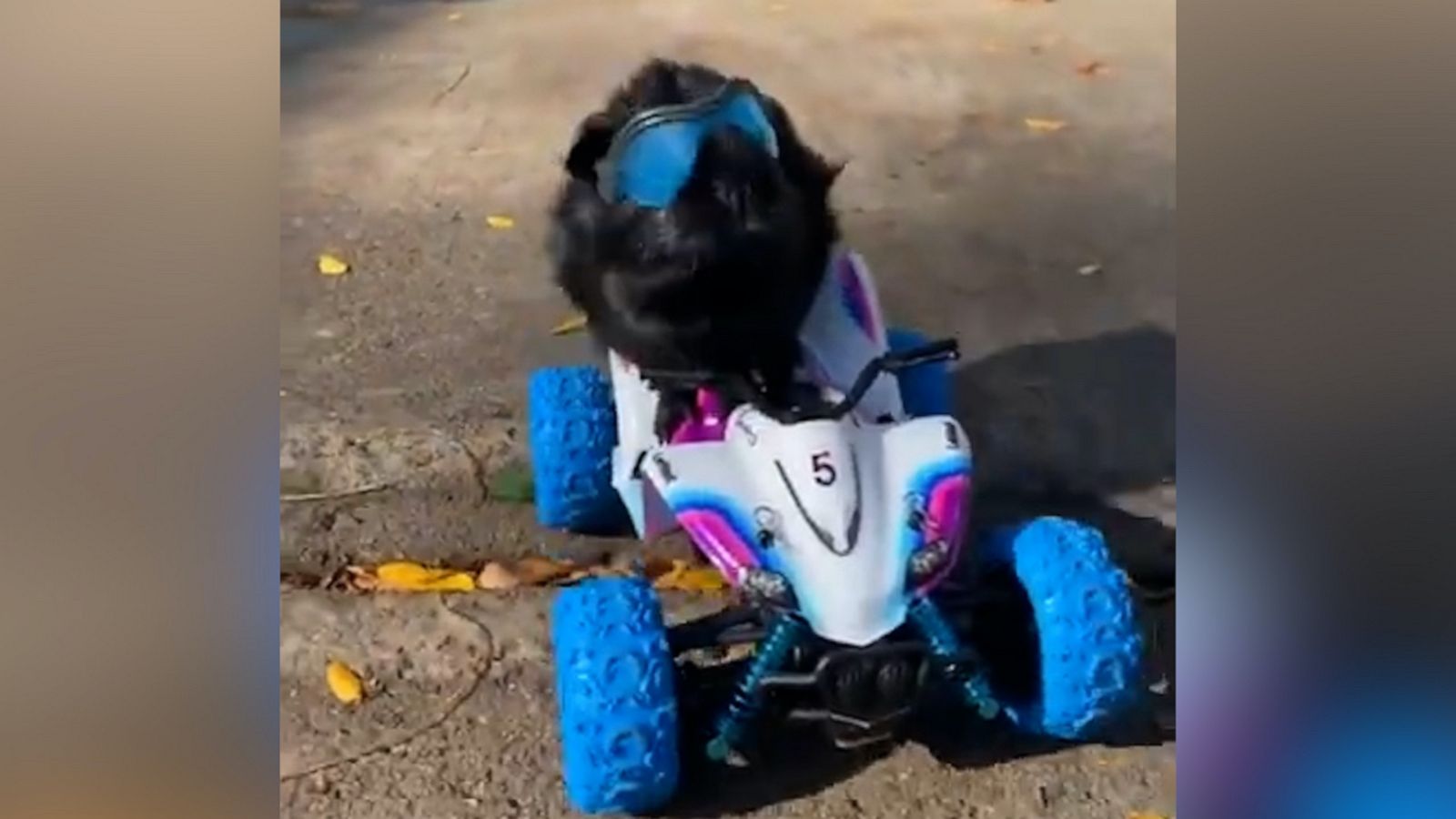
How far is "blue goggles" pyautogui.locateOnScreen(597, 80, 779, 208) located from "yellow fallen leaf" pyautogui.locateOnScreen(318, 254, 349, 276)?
0.68 metres

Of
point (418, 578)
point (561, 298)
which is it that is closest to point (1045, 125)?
point (561, 298)

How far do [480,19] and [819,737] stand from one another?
4.82ft

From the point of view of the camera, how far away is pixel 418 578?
1.71 meters

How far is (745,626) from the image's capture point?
1437mm

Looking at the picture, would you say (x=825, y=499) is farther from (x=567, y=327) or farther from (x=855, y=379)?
(x=567, y=327)

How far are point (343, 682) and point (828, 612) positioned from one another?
425 millimetres

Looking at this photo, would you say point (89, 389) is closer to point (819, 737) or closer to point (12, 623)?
point (12, 623)

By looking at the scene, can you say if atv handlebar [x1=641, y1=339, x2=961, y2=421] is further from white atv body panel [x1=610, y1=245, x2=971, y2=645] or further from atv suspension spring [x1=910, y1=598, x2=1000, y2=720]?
atv suspension spring [x1=910, y1=598, x2=1000, y2=720]

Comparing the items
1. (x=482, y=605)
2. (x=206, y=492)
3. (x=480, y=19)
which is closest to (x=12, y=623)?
(x=206, y=492)

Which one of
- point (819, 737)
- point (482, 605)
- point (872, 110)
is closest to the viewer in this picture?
point (819, 737)

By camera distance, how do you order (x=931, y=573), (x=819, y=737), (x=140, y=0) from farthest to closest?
(x=819, y=737)
(x=931, y=573)
(x=140, y=0)

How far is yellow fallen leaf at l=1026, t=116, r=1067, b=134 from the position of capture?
248 centimetres

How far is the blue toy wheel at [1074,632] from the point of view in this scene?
55.0 inches

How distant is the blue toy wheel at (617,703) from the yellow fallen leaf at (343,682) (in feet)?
0.77
